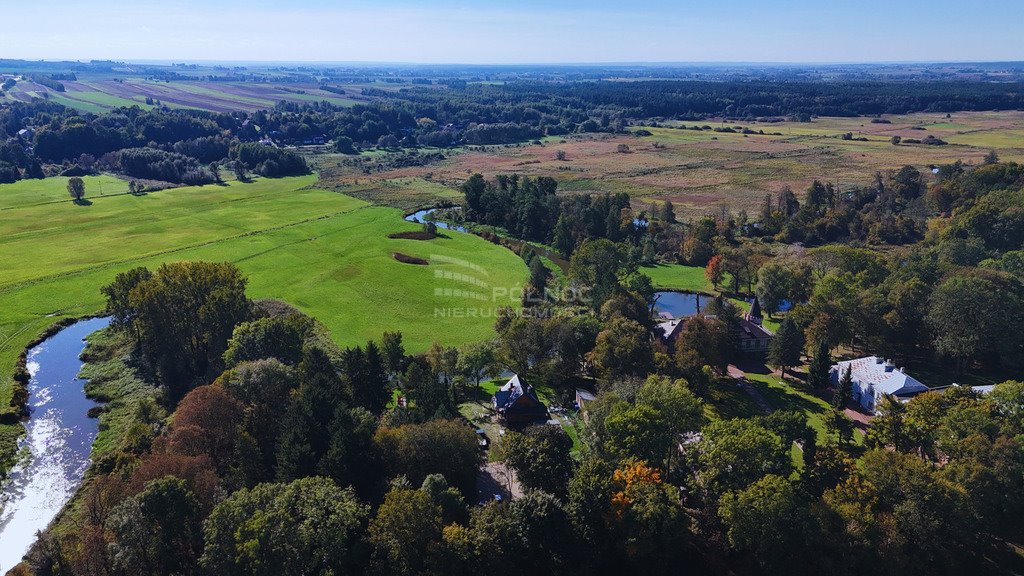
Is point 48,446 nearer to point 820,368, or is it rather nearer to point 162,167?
point 820,368

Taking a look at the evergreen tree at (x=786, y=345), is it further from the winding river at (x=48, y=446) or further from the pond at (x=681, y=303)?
the winding river at (x=48, y=446)

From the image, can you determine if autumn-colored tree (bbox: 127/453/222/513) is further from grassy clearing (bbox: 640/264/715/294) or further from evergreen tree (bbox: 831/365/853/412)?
grassy clearing (bbox: 640/264/715/294)

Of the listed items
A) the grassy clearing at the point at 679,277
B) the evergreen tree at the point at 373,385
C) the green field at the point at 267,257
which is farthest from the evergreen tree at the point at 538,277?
the evergreen tree at the point at 373,385

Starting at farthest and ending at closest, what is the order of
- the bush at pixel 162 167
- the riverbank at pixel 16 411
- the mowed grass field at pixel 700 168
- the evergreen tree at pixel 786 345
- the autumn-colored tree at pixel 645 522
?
the bush at pixel 162 167
the mowed grass field at pixel 700 168
the evergreen tree at pixel 786 345
the riverbank at pixel 16 411
the autumn-colored tree at pixel 645 522

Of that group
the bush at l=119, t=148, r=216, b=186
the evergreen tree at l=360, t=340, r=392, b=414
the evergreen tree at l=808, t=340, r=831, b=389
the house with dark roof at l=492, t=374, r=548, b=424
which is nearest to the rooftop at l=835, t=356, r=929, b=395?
the evergreen tree at l=808, t=340, r=831, b=389

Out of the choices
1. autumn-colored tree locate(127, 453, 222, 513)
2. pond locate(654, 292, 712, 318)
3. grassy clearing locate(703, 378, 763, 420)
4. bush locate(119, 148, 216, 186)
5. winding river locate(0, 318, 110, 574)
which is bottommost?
winding river locate(0, 318, 110, 574)

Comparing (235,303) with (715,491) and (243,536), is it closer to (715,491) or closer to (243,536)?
(243,536)
